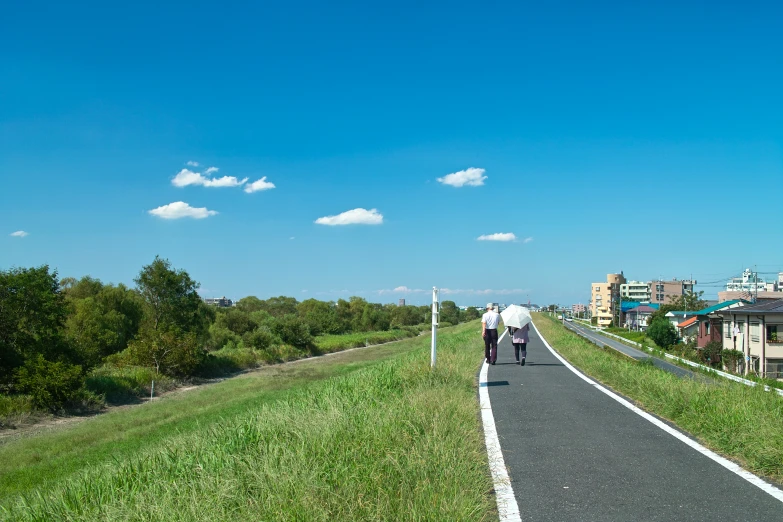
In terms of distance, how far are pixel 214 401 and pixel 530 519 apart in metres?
26.2

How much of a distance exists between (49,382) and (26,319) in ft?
12.4

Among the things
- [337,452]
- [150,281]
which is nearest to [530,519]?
[337,452]

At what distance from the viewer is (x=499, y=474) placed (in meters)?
5.59

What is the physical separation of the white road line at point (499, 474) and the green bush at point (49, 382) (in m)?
21.1

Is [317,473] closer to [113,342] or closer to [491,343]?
[491,343]

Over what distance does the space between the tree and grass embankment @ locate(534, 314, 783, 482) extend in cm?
Answer: 3546

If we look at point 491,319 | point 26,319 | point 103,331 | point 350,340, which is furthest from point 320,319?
point 491,319

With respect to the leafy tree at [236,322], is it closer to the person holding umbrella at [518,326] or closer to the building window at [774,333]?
the building window at [774,333]

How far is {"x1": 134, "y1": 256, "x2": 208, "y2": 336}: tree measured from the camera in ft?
135

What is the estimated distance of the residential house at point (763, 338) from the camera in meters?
41.9

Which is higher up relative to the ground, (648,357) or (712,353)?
(648,357)

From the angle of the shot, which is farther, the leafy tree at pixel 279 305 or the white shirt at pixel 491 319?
the leafy tree at pixel 279 305

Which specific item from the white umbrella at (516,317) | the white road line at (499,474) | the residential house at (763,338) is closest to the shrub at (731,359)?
the residential house at (763,338)

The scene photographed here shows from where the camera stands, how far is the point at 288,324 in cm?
6316
